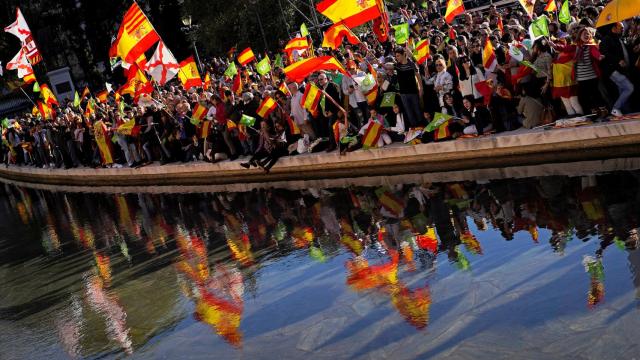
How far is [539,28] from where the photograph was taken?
13.9 metres

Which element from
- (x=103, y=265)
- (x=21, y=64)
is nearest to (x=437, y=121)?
(x=103, y=265)

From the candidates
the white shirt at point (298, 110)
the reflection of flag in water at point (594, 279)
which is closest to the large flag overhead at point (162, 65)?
the white shirt at point (298, 110)

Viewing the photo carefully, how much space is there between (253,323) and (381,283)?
5.31 feet

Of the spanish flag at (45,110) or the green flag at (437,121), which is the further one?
the spanish flag at (45,110)

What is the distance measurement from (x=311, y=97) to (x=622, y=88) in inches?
270

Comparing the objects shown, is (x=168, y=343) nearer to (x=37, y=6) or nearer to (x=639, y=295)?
(x=639, y=295)

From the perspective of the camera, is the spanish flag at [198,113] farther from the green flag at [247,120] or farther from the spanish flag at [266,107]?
the spanish flag at [266,107]

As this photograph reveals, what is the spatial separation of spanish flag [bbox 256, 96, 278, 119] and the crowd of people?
17 cm

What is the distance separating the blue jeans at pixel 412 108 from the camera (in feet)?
50.6

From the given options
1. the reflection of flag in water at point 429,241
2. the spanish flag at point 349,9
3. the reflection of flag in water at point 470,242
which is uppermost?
the spanish flag at point 349,9

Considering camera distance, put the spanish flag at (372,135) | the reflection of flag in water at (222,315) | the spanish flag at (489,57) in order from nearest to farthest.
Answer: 1. the reflection of flag in water at (222,315)
2. the spanish flag at (489,57)
3. the spanish flag at (372,135)

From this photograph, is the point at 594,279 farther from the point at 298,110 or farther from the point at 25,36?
the point at 25,36

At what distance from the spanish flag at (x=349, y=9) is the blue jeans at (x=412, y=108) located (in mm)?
1750

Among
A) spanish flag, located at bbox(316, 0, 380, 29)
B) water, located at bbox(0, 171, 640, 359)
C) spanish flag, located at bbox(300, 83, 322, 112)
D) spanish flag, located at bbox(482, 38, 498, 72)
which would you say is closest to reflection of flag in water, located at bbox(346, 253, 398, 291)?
water, located at bbox(0, 171, 640, 359)
